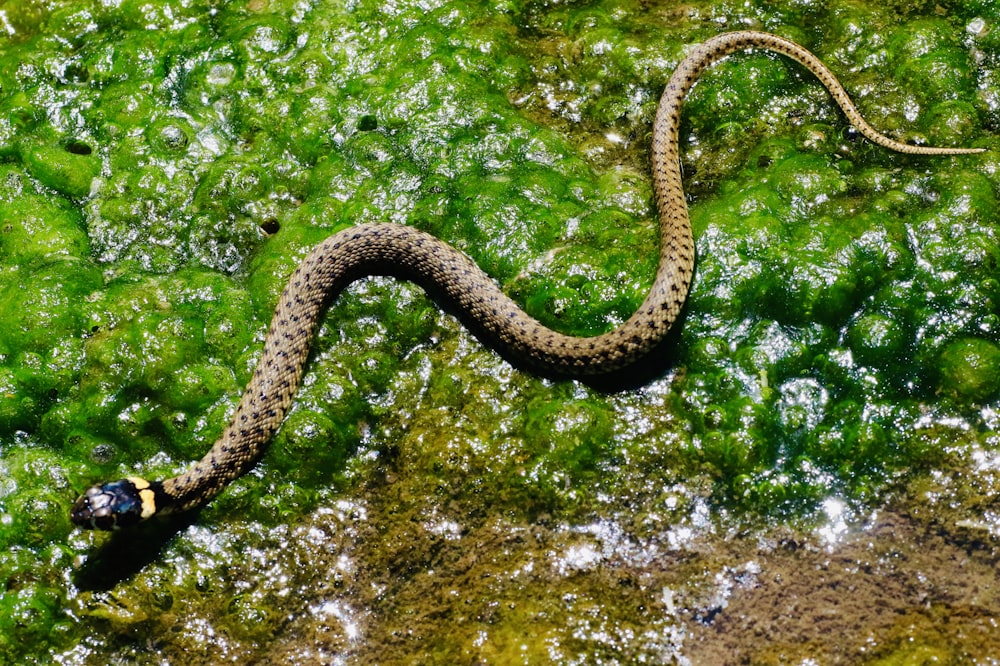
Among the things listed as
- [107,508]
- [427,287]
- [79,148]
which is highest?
[79,148]

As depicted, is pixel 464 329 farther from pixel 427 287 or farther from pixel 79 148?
pixel 79 148

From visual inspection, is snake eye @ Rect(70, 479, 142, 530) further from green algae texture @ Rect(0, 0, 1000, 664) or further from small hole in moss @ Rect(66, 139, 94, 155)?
small hole in moss @ Rect(66, 139, 94, 155)

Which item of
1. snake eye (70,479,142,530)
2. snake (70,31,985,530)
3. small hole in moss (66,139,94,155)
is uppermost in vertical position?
small hole in moss (66,139,94,155)

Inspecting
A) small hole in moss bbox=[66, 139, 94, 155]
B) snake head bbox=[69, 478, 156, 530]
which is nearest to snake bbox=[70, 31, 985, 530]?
snake head bbox=[69, 478, 156, 530]

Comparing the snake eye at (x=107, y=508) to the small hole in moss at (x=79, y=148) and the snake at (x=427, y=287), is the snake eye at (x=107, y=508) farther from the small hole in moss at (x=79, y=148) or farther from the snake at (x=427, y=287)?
the small hole in moss at (x=79, y=148)

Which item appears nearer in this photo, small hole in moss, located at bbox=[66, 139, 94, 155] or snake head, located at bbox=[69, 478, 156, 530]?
snake head, located at bbox=[69, 478, 156, 530]

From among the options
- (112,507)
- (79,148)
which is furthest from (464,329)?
(79,148)

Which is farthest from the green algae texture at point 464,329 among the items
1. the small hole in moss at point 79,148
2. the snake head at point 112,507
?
the snake head at point 112,507
